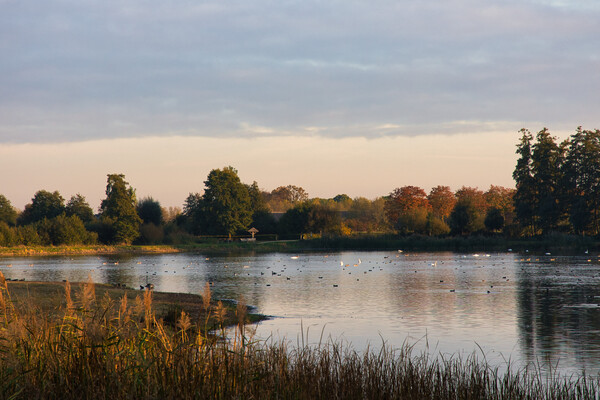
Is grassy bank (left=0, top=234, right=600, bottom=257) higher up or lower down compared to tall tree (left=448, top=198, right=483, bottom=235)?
lower down

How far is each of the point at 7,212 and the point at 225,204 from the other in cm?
3907

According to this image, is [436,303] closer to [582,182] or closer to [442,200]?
[582,182]

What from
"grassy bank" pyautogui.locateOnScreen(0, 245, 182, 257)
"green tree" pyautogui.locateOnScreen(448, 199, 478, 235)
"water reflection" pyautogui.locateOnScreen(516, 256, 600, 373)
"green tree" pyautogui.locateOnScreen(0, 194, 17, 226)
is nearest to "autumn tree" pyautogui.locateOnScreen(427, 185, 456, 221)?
"green tree" pyautogui.locateOnScreen(448, 199, 478, 235)

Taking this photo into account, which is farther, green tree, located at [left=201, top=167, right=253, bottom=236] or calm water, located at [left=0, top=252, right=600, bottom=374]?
green tree, located at [left=201, top=167, right=253, bottom=236]

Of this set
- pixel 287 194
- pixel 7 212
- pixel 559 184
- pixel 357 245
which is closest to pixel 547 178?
pixel 559 184

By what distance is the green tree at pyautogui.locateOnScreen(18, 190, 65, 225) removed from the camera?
343 feet

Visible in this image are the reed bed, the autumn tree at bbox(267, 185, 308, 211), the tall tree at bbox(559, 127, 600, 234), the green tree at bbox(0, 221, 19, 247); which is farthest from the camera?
the autumn tree at bbox(267, 185, 308, 211)

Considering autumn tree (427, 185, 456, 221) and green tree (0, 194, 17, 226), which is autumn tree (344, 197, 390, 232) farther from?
green tree (0, 194, 17, 226)

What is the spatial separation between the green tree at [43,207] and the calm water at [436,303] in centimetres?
6169

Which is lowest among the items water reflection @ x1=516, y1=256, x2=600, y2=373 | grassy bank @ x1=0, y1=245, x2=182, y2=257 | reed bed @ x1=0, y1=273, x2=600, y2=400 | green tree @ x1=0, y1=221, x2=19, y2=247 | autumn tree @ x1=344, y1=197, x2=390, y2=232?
water reflection @ x1=516, y1=256, x2=600, y2=373

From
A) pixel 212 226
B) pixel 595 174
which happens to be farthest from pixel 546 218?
pixel 212 226

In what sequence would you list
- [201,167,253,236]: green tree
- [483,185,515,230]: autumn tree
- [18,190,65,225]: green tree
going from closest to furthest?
1. [201,167,253,236]: green tree
2. [18,190,65,225]: green tree
3. [483,185,515,230]: autumn tree

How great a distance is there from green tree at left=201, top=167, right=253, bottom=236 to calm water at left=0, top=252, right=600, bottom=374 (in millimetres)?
50518

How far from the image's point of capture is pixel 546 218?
78.8 meters
